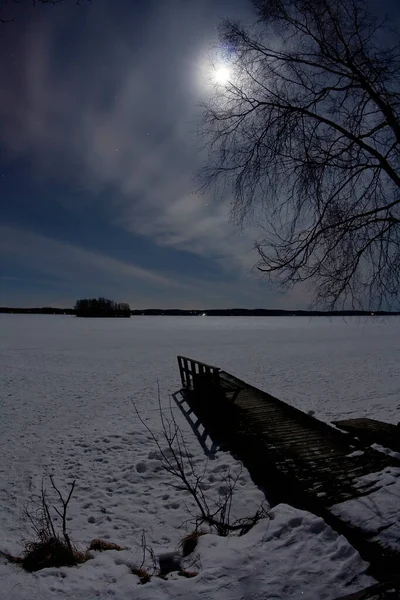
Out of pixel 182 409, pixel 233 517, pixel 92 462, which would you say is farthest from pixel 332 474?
pixel 182 409

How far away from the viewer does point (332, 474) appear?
4691 mm

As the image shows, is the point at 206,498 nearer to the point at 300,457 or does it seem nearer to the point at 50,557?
the point at 300,457

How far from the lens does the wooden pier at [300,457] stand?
11.6 ft

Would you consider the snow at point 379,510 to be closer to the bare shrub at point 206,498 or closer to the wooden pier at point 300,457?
the wooden pier at point 300,457

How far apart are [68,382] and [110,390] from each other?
2431 mm

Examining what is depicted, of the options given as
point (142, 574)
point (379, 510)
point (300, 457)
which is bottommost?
point (142, 574)

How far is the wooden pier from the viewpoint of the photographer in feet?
11.6

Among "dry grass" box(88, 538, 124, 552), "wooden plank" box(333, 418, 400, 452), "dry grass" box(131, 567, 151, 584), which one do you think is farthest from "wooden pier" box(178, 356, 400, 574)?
"dry grass" box(88, 538, 124, 552)

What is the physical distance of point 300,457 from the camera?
17.8ft

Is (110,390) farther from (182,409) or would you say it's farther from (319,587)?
(319,587)

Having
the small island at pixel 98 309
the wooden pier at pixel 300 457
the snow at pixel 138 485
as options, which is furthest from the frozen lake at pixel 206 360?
the small island at pixel 98 309

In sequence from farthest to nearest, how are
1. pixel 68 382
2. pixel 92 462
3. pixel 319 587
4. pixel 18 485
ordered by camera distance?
1. pixel 68 382
2. pixel 92 462
3. pixel 18 485
4. pixel 319 587

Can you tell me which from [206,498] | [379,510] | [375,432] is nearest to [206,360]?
[375,432]

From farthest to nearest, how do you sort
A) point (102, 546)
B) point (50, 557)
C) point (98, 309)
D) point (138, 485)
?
point (98, 309)
point (138, 485)
point (102, 546)
point (50, 557)
